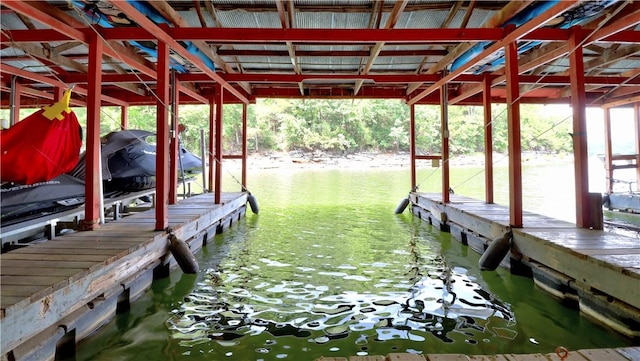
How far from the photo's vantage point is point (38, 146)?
4301mm

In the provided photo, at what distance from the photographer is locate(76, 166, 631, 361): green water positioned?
9.53 feet

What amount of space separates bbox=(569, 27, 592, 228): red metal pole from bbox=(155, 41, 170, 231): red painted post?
5.22 metres

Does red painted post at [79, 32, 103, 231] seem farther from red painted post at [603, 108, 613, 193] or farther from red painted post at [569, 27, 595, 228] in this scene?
red painted post at [603, 108, 613, 193]

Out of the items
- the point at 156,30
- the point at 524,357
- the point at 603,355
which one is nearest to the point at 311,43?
the point at 156,30

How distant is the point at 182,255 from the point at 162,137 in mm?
1549

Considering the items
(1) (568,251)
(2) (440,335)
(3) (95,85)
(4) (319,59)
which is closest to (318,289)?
(2) (440,335)

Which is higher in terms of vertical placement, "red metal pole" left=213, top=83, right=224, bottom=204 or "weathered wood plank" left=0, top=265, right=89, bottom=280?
"red metal pole" left=213, top=83, right=224, bottom=204

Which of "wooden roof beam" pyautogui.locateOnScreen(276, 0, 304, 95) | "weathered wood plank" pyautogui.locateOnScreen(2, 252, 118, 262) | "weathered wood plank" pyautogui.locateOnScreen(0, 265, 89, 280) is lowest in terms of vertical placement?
"weathered wood plank" pyautogui.locateOnScreen(0, 265, 89, 280)

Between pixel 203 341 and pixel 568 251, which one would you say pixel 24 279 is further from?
pixel 568 251

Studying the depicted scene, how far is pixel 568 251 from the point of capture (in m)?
3.62

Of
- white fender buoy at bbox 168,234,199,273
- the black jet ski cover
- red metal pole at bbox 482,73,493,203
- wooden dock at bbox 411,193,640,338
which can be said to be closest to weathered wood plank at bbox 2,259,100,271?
the black jet ski cover

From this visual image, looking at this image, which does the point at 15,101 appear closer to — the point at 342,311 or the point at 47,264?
the point at 47,264

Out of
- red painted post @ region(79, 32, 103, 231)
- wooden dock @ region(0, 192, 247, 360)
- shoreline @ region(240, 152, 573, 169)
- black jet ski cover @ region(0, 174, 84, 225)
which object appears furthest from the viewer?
shoreline @ region(240, 152, 573, 169)

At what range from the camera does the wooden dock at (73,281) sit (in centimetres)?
233
